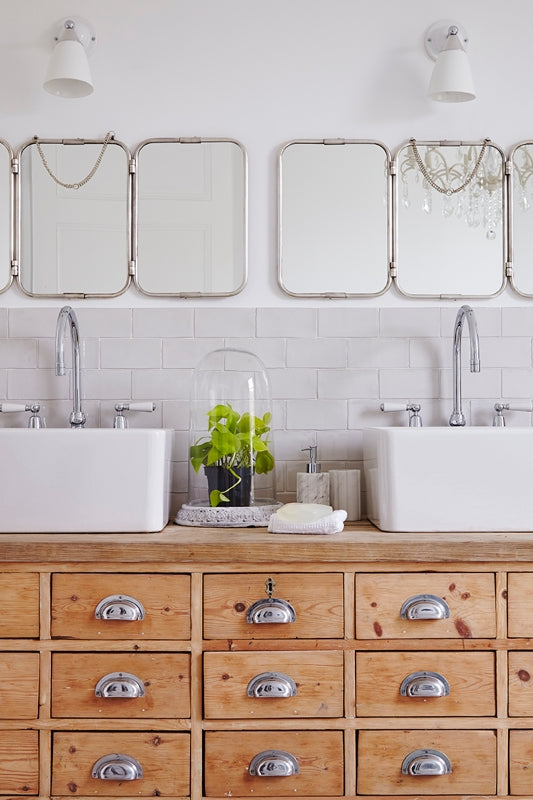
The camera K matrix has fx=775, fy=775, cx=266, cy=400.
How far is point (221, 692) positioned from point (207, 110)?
5.42 feet

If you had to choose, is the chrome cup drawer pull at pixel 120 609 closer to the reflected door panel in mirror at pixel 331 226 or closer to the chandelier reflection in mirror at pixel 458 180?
the reflected door panel in mirror at pixel 331 226

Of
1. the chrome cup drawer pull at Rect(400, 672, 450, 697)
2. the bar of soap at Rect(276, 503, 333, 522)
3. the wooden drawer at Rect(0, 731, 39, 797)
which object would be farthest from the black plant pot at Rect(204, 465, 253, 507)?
the wooden drawer at Rect(0, 731, 39, 797)

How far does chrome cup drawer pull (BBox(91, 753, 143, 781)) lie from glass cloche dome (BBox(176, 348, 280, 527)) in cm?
57

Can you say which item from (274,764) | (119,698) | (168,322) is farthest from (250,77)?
(274,764)

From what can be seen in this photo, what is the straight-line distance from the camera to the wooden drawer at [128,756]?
1756 mm

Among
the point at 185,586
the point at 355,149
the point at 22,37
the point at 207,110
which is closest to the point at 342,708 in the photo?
the point at 185,586

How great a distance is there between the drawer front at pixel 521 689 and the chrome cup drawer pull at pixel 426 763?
0.18 m

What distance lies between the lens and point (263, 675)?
175 cm

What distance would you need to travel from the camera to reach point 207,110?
235 centimetres

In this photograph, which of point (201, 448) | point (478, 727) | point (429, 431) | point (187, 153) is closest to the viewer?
point (478, 727)

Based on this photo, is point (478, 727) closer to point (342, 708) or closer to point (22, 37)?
point (342, 708)

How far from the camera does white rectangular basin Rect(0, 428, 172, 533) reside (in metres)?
1.88

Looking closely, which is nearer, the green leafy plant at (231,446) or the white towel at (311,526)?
the white towel at (311,526)

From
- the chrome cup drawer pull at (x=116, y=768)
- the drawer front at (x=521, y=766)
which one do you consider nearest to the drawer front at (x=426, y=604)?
the drawer front at (x=521, y=766)
